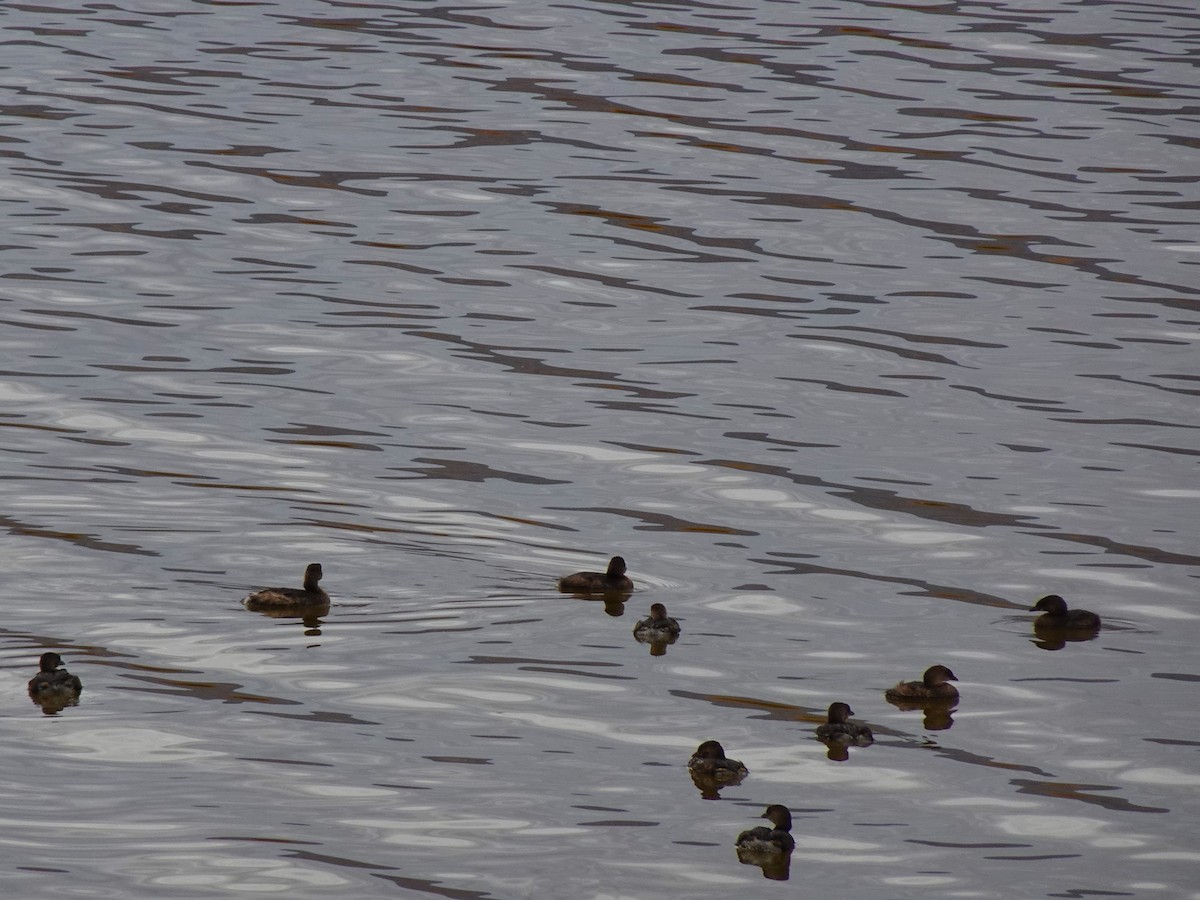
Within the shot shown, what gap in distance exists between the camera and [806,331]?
20125 mm

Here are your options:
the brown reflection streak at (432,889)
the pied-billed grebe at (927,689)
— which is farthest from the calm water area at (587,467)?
the pied-billed grebe at (927,689)

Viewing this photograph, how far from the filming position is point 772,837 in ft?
33.1

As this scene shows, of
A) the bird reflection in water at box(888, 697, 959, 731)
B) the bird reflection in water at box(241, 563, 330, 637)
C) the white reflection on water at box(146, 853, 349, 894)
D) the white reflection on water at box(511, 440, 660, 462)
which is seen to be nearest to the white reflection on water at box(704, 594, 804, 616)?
the bird reflection in water at box(888, 697, 959, 731)

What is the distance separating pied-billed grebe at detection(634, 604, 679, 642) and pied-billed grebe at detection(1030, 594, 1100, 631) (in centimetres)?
251

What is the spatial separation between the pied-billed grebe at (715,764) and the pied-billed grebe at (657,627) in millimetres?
2008

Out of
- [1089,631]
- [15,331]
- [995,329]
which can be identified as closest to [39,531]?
[15,331]

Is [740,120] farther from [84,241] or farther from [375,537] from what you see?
[375,537]

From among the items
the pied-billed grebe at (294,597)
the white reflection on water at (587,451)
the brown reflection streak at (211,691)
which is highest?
the white reflection on water at (587,451)

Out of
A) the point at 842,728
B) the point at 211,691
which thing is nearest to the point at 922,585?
the point at 842,728

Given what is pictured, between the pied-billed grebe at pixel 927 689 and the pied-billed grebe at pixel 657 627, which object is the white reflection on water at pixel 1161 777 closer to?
the pied-billed grebe at pixel 927 689

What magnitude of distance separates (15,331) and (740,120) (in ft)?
42.0

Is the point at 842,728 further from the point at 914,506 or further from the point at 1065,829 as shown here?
the point at 914,506

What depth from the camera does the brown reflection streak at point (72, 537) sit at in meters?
14.0

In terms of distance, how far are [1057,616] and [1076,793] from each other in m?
2.45
